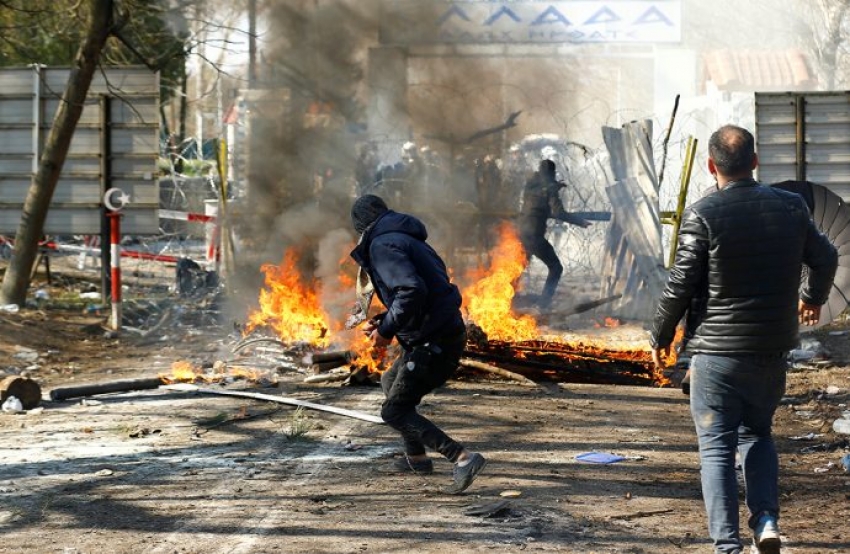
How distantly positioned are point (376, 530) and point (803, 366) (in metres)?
6.92

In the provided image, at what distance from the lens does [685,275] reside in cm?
482

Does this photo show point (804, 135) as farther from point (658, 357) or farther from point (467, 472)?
point (658, 357)

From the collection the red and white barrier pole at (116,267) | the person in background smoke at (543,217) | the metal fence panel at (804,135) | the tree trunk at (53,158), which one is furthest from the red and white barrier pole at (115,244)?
the metal fence panel at (804,135)

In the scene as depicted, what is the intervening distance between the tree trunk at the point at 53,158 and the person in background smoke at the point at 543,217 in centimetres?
614

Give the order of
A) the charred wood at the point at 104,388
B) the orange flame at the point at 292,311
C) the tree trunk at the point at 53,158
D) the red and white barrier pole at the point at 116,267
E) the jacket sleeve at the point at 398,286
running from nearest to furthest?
the jacket sleeve at the point at 398,286 < the charred wood at the point at 104,388 < the orange flame at the point at 292,311 < the red and white barrier pole at the point at 116,267 < the tree trunk at the point at 53,158

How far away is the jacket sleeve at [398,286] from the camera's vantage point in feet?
20.0

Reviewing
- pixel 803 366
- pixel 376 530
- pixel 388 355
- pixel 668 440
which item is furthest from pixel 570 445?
pixel 803 366

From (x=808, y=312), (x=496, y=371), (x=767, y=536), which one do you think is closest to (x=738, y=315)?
(x=808, y=312)

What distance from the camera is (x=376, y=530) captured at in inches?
212

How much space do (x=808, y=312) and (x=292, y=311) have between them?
7.89 meters

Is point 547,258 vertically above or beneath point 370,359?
above

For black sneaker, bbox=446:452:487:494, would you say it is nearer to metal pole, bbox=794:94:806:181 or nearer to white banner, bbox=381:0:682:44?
metal pole, bbox=794:94:806:181

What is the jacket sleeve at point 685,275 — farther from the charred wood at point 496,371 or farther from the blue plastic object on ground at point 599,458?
the charred wood at point 496,371

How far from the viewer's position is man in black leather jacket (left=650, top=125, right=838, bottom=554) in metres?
4.77
